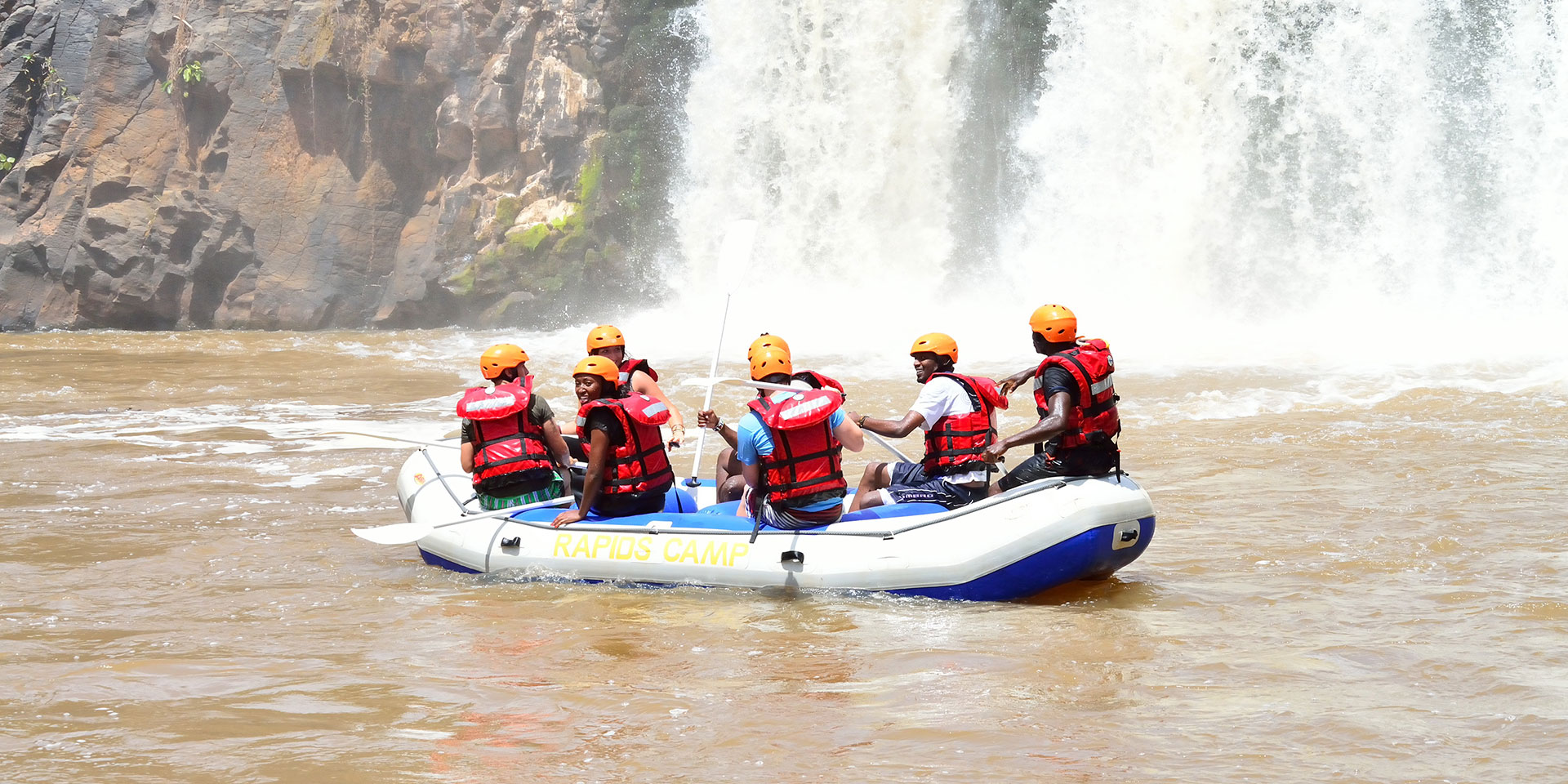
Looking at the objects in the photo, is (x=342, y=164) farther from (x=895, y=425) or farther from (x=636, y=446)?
(x=895, y=425)

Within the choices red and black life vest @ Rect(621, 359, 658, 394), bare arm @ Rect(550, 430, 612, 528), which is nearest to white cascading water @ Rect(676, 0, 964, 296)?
red and black life vest @ Rect(621, 359, 658, 394)

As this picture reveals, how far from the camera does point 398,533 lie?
22.5 feet

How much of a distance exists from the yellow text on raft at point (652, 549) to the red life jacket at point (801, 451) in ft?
1.05

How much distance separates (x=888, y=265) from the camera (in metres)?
22.2

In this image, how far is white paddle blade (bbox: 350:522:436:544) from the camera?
6.77 m

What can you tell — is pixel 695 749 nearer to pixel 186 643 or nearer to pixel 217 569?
pixel 186 643

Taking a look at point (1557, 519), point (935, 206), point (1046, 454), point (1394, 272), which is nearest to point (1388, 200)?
point (1394, 272)

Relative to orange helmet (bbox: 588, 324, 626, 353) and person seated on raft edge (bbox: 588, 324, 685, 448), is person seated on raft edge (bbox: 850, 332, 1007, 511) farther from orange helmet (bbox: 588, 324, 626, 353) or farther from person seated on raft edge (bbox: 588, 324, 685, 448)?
orange helmet (bbox: 588, 324, 626, 353)

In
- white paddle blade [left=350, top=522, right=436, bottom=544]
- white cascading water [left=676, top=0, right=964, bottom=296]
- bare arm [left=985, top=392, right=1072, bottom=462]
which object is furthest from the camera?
white cascading water [left=676, top=0, right=964, bottom=296]

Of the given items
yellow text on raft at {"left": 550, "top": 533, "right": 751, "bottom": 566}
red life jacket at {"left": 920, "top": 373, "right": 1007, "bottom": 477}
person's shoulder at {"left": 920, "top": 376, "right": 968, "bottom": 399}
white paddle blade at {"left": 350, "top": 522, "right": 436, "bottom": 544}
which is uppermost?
person's shoulder at {"left": 920, "top": 376, "right": 968, "bottom": 399}

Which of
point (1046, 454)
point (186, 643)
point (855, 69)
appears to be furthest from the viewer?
point (855, 69)

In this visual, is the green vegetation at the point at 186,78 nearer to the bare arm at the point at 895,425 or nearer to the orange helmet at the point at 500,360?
the orange helmet at the point at 500,360

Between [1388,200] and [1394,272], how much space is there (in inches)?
38.9

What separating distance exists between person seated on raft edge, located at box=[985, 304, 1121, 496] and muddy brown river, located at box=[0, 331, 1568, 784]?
60cm
